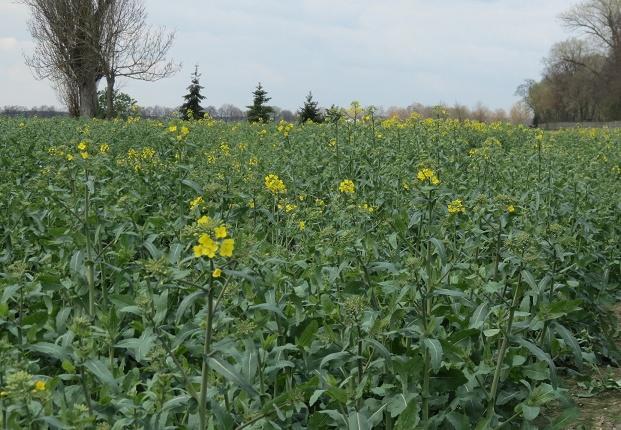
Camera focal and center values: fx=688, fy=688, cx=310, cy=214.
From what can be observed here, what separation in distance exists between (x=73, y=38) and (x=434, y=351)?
3534 centimetres

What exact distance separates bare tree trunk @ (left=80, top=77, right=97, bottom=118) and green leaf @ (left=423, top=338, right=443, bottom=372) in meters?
34.8

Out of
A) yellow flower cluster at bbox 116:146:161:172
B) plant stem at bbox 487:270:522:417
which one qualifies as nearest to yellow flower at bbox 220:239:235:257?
plant stem at bbox 487:270:522:417

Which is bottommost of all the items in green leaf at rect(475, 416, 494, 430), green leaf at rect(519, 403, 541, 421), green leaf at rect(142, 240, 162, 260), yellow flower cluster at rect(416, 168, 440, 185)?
green leaf at rect(475, 416, 494, 430)

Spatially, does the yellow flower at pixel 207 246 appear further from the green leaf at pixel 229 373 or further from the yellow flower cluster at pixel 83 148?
the yellow flower cluster at pixel 83 148

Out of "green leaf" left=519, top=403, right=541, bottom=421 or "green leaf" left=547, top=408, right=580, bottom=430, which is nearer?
"green leaf" left=519, top=403, right=541, bottom=421

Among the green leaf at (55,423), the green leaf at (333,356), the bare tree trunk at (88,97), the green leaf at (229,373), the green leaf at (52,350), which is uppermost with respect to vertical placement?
the bare tree trunk at (88,97)

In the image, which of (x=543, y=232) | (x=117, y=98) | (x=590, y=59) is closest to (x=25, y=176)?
(x=543, y=232)

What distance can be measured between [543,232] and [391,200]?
91.6 inches

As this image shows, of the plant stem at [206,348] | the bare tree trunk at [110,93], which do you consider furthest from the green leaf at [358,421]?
the bare tree trunk at [110,93]

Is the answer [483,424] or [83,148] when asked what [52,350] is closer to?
[83,148]

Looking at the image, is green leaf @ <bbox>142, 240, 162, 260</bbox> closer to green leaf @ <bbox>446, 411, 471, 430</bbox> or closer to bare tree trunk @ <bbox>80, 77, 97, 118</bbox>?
green leaf @ <bbox>446, 411, 471, 430</bbox>

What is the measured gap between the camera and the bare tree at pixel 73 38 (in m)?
34.2

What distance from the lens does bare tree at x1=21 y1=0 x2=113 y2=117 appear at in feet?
112

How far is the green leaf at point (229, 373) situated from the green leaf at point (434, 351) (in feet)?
2.81
